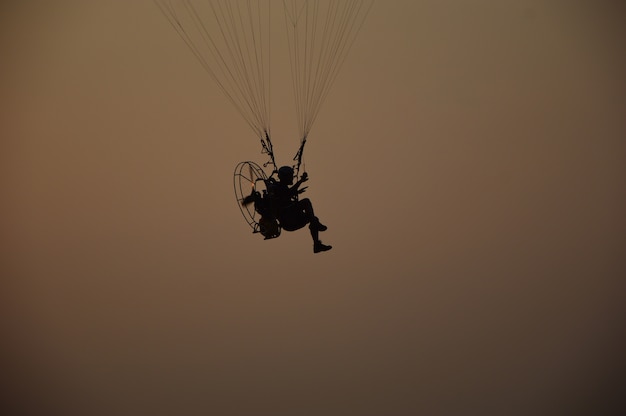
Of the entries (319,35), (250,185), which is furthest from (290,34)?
(250,185)

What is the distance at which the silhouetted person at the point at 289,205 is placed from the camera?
6379mm

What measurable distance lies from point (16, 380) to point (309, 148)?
5.87 meters

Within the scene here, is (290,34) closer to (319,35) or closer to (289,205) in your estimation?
(319,35)

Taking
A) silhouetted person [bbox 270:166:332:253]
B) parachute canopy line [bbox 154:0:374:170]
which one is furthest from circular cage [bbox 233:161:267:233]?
parachute canopy line [bbox 154:0:374:170]

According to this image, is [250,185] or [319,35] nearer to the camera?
[250,185]

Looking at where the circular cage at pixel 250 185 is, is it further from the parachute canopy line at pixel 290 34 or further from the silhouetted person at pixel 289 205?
the parachute canopy line at pixel 290 34

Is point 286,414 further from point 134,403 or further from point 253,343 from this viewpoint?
point 134,403

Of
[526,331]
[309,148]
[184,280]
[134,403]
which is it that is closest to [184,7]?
[309,148]

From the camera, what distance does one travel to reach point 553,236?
11.9 m

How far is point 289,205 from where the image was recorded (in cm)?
643

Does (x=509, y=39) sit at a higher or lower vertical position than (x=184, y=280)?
higher

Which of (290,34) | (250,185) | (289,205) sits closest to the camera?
(289,205)

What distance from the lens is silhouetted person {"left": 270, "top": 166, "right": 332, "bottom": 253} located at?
6.38 meters

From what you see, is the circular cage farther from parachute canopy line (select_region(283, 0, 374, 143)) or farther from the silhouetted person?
parachute canopy line (select_region(283, 0, 374, 143))
